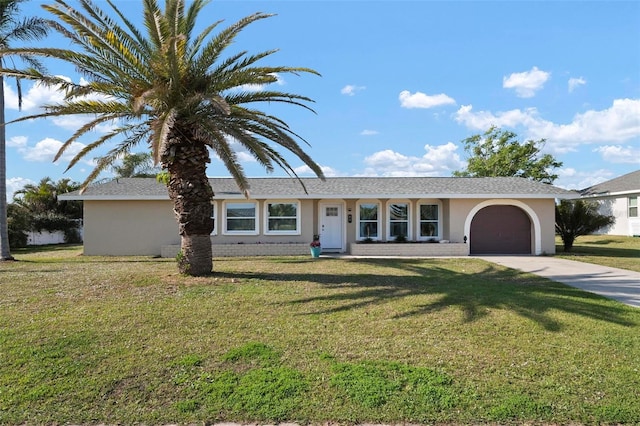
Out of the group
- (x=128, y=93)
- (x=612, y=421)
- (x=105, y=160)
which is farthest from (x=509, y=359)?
(x=105, y=160)

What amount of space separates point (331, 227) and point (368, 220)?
1.80 m

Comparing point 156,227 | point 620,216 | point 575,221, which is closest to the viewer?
point 156,227

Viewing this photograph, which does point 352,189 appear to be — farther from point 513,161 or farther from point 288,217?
point 513,161

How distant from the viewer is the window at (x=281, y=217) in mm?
18641

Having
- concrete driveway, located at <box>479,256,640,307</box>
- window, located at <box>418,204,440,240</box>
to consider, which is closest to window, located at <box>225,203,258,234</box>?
window, located at <box>418,204,440,240</box>

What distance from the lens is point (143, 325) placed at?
6.35 metres

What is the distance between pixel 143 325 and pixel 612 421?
6103 mm

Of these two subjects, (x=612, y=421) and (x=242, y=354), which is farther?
(x=242, y=354)

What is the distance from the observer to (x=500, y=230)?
18.9 metres

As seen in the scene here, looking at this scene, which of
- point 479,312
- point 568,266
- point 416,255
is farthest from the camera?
point 416,255

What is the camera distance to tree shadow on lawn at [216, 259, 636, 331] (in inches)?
282

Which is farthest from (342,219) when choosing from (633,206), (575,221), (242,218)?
(633,206)

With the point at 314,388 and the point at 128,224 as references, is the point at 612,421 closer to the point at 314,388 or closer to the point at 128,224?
the point at 314,388

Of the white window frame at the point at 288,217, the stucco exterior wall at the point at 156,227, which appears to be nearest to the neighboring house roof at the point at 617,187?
the stucco exterior wall at the point at 156,227
